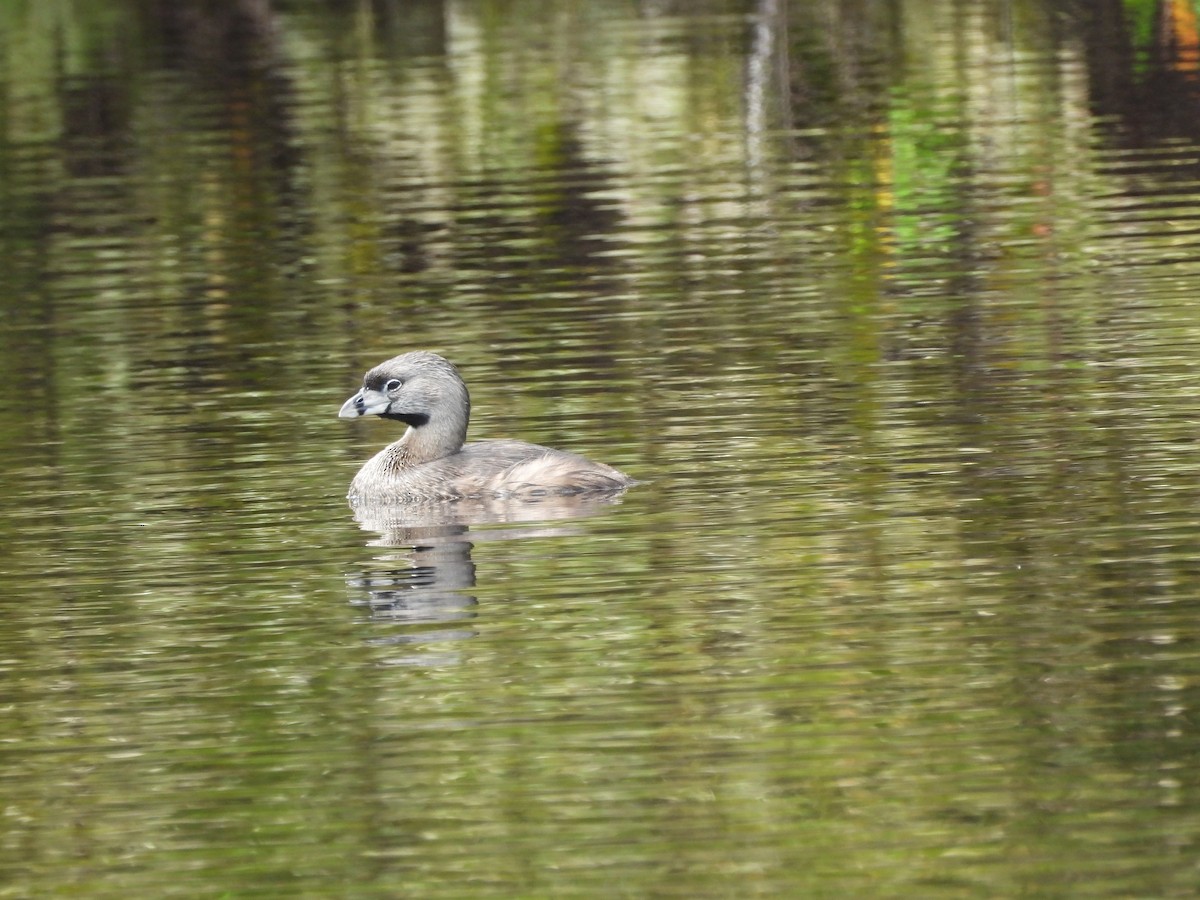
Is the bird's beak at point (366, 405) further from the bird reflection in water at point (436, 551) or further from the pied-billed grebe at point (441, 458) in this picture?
the bird reflection in water at point (436, 551)

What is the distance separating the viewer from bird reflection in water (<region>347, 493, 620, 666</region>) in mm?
10789

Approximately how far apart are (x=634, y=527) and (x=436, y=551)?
0.88 meters

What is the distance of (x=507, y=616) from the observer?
1069 cm

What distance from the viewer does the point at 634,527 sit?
12.0 m

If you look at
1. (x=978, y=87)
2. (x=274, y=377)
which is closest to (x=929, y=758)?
(x=274, y=377)

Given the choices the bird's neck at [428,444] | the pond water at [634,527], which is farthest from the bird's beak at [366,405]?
the pond water at [634,527]

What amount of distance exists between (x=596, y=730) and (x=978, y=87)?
22.4 metres

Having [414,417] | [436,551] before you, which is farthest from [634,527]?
[414,417]

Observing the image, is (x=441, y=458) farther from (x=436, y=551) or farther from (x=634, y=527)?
(x=634, y=527)

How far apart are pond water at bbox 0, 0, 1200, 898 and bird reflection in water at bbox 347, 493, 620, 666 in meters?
0.04

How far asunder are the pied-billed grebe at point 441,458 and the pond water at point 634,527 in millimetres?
175

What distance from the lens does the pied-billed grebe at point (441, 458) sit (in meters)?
12.9

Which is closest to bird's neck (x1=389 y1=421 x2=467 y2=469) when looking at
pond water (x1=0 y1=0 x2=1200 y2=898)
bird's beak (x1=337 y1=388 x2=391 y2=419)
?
bird's beak (x1=337 y1=388 x2=391 y2=419)

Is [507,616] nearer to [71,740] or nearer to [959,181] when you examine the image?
[71,740]
